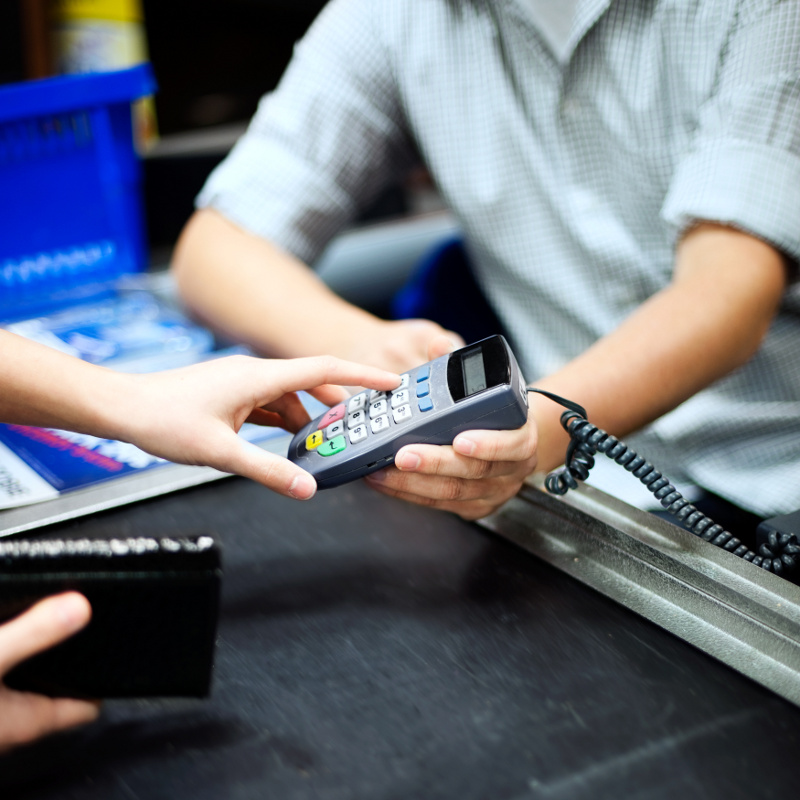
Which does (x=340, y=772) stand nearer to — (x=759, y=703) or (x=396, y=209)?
(x=759, y=703)

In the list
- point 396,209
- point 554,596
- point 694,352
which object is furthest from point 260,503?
point 396,209

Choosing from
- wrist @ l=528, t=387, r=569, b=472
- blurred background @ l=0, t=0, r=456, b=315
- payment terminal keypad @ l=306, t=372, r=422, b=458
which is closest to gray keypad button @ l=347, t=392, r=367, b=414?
payment terminal keypad @ l=306, t=372, r=422, b=458

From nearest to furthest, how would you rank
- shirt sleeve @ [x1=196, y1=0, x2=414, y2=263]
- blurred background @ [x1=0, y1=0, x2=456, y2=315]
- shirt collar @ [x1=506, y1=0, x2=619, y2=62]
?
shirt collar @ [x1=506, y1=0, x2=619, y2=62], shirt sleeve @ [x1=196, y1=0, x2=414, y2=263], blurred background @ [x1=0, y1=0, x2=456, y2=315]

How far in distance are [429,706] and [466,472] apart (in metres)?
0.16

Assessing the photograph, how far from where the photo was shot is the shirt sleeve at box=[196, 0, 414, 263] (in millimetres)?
918

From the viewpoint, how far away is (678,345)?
2.12ft

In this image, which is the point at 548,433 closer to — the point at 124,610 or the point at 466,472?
the point at 466,472

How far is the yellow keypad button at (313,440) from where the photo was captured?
21.9 inches

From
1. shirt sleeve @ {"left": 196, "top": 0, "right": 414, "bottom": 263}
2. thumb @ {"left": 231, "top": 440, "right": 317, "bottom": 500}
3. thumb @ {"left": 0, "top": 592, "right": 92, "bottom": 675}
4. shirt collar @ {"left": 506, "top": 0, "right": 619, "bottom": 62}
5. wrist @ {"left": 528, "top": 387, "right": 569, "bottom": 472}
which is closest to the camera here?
thumb @ {"left": 0, "top": 592, "right": 92, "bottom": 675}

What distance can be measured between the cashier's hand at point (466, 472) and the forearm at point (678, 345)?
7 cm

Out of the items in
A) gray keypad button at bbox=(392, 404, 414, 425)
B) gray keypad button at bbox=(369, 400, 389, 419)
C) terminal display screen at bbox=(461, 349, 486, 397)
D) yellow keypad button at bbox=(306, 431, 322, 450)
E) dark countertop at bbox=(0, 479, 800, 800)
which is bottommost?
dark countertop at bbox=(0, 479, 800, 800)

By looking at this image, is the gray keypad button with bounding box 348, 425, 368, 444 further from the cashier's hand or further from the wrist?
the wrist

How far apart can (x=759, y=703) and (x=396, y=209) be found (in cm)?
133

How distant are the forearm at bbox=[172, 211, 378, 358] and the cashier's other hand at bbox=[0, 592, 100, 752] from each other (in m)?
0.43
